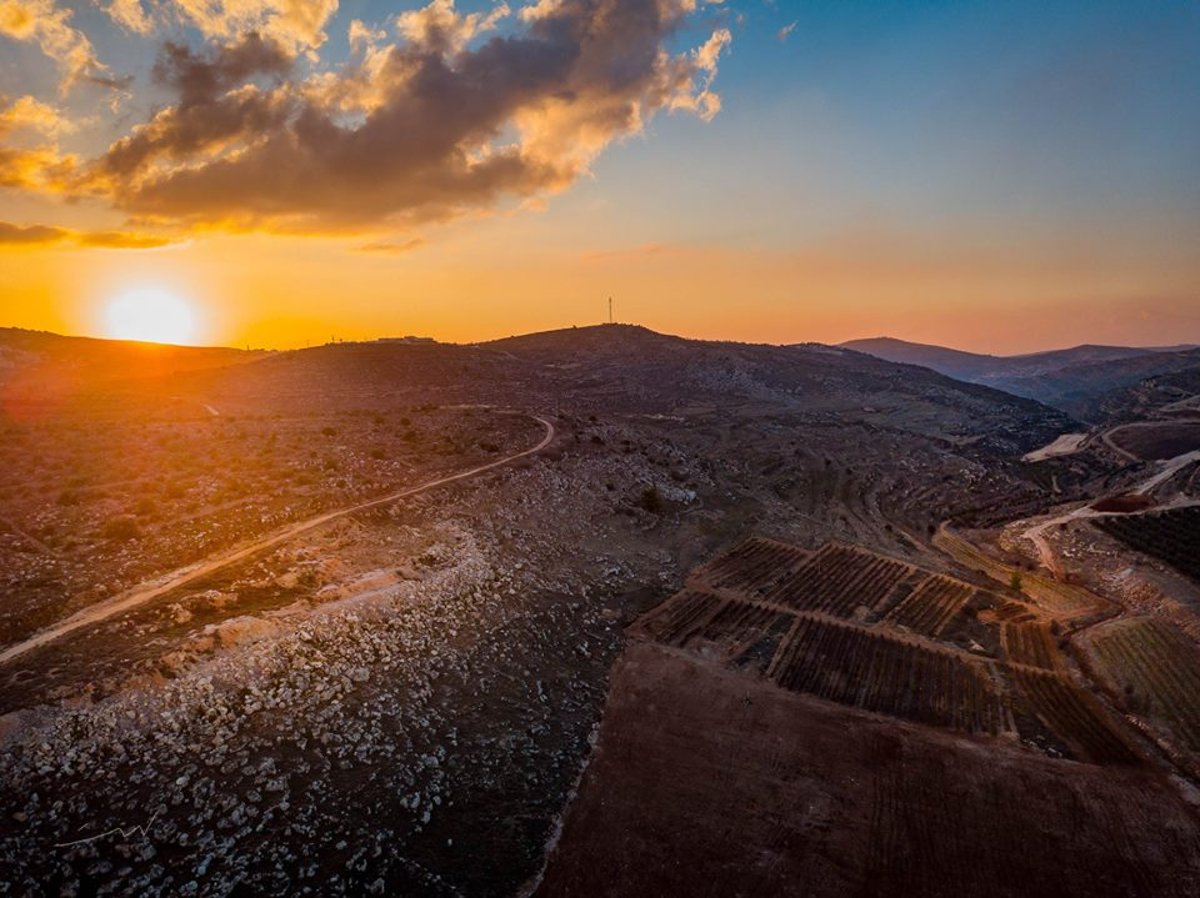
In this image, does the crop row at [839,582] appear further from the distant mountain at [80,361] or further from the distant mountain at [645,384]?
the distant mountain at [80,361]

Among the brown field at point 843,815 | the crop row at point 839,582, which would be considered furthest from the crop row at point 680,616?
the brown field at point 843,815

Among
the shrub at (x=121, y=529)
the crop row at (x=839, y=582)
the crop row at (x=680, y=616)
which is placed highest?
the shrub at (x=121, y=529)

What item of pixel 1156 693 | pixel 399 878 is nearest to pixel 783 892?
pixel 399 878

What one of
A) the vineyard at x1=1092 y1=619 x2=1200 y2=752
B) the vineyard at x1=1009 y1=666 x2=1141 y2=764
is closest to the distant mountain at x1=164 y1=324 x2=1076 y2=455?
the vineyard at x1=1092 y1=619 x2=1200 y2=752

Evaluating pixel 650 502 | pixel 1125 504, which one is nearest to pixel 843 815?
pixel 650 502

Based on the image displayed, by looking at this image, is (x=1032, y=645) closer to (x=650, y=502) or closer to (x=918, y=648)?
(x=918, y=648)

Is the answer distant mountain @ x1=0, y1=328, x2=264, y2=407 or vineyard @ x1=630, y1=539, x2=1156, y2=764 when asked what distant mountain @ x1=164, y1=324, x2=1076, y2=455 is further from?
vineyard @ x1=630, y1=539, x2=1156, y2=764

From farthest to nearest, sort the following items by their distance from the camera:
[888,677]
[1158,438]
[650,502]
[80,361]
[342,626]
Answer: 1. [80,361]
2. [1158,438]
3. [650,502]
4. [888,677]
5. [342,626]
